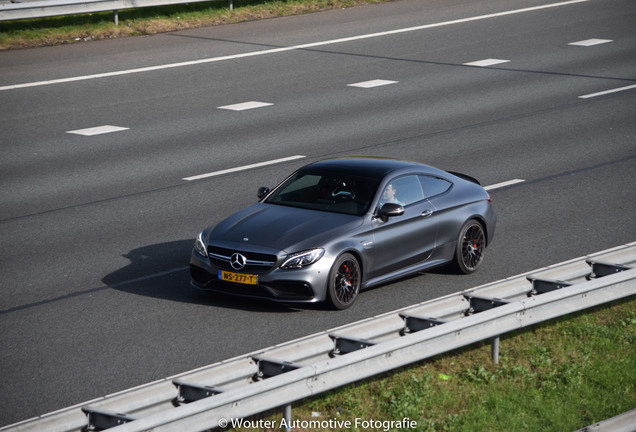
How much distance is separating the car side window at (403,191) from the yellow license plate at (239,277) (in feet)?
5.96

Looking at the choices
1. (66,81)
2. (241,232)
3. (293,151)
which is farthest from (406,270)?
(66,81)

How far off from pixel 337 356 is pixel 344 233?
8.77 ft

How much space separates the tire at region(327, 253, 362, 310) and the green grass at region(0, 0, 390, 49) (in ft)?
52.9

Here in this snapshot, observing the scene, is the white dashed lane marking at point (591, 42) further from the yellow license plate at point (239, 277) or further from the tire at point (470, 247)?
the yellow license plate at point (239, 277)

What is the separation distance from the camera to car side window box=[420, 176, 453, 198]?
11.6 m

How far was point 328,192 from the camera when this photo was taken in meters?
11.1

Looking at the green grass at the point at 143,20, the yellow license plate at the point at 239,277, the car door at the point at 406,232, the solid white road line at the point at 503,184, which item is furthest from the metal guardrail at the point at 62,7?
the yellow license plate at the point at 239,277

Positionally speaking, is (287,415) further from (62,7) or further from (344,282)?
(62,7)

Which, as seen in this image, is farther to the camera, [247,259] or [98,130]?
[98,130]

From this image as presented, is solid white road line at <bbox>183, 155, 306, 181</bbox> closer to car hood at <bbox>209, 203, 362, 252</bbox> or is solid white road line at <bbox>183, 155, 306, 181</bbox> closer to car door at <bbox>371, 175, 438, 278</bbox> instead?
car hood at <bbox>209, 203, 362, 252</bbox>

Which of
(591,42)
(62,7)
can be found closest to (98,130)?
(62,7)

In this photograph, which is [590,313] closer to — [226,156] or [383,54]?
[226,156]

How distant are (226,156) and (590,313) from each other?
8.22 metres

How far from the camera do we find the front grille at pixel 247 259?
10.0m
